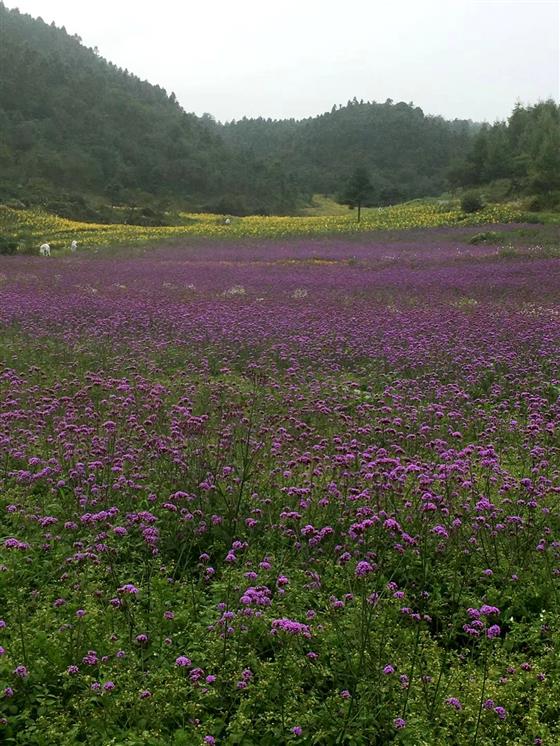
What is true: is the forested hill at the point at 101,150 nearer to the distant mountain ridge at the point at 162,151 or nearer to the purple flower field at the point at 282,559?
the distant mountain ridge at the point at 162,151

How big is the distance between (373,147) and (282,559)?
446 feet

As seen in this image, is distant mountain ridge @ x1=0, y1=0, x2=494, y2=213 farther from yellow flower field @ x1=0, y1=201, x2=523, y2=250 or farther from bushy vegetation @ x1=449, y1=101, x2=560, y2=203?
yellow flower field @ x1=0, y1=201, x2=523, y2=250

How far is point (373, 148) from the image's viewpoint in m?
130

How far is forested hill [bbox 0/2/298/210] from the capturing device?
77750mm

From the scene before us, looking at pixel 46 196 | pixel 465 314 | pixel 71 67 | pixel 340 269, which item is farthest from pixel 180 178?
pixel 465 314

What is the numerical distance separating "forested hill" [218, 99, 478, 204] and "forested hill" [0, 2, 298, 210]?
56.6 ft

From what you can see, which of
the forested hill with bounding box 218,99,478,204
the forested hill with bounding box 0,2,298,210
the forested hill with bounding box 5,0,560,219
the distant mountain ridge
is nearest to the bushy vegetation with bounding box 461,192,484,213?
the forested hill with bounding box 5,0,560,219

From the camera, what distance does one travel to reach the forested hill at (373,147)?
110688 millimetres

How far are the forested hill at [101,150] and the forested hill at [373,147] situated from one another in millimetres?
17240

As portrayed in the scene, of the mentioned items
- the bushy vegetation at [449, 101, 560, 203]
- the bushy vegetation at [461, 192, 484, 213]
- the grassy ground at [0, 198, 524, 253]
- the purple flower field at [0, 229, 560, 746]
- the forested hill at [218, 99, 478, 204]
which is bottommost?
the purple flower field at [0, 229, 560, 746]

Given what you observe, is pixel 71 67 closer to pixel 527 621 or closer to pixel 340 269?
pixel 340 269

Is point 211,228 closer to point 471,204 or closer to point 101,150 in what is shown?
point 471,204

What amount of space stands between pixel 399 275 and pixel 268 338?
1063 centimetres

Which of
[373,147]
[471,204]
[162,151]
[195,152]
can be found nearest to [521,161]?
[471,204]
